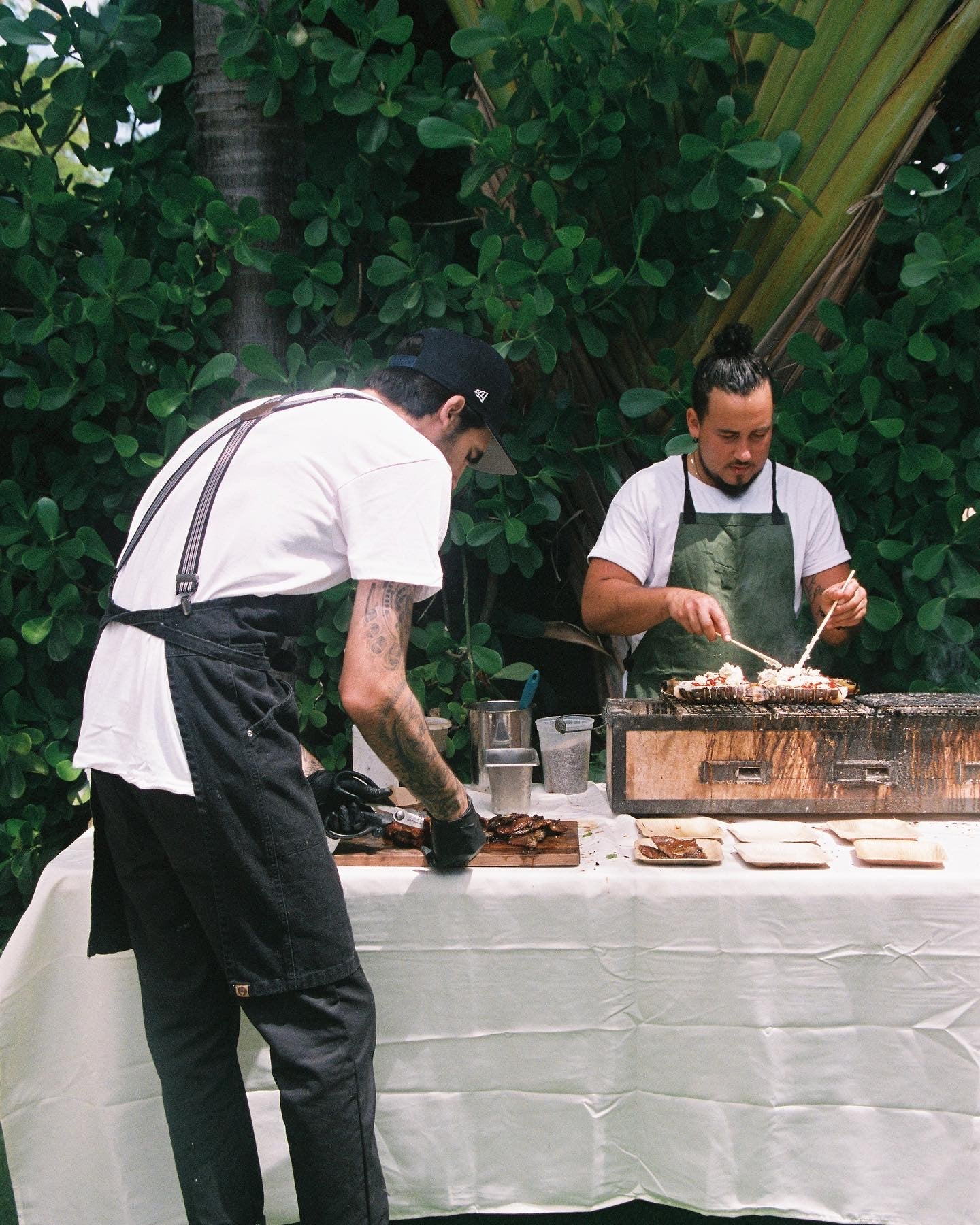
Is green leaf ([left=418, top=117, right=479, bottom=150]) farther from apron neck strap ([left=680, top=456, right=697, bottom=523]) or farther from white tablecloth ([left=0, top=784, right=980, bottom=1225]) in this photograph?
white tablecloth ([left=0, top=784, right=980, bottom=1225])

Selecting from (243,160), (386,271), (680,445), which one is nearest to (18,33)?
(243,160)

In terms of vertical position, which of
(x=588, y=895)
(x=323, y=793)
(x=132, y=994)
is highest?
(x=323, y=793)

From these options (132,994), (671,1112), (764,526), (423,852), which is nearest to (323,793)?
(423,852)

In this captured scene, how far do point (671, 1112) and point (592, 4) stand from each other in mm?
2601

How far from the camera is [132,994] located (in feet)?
6.48

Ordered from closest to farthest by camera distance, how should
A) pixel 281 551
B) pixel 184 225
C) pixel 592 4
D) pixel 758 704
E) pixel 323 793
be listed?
pixel 281 551 → pixel 323 793 → pixel 758 704 → pixel 592 4 → pixel 184 225

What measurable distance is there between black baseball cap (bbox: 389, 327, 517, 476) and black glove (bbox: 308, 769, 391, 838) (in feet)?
2.32

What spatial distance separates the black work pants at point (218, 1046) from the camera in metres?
1.67

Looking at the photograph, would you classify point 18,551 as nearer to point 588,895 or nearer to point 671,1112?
point 588,895

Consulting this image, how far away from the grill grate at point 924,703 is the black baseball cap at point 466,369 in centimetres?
99

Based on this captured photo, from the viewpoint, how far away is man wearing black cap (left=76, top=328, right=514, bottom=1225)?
163cm

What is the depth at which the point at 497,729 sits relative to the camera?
Result: 7.93ft

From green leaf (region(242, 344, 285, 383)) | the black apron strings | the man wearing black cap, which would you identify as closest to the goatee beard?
→ green leaf (region(242, 344, 285, 383))

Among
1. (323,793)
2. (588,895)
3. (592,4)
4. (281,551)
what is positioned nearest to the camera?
(281,551)
